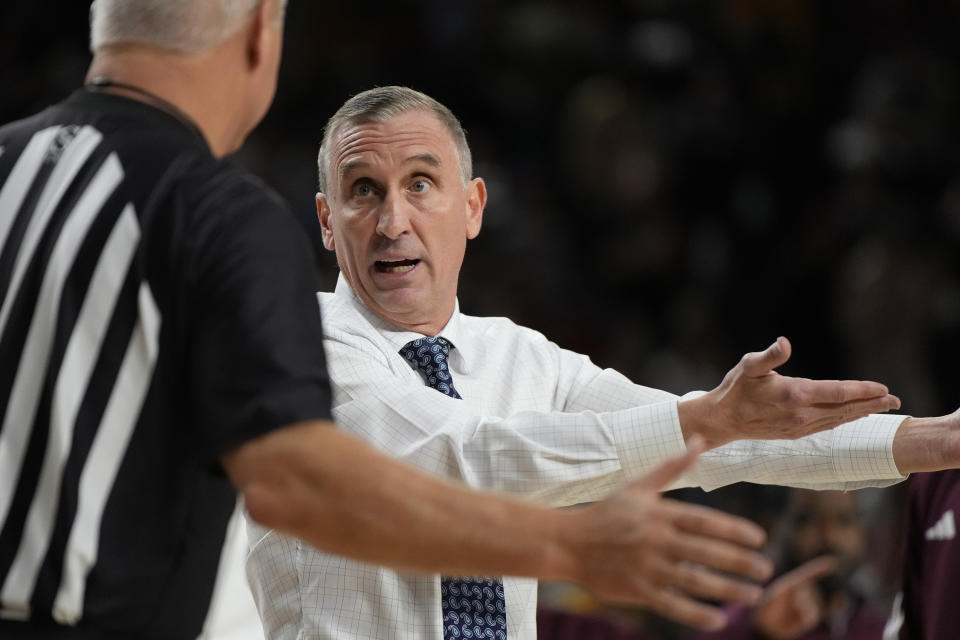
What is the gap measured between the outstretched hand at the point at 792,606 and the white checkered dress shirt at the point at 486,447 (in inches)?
82.1

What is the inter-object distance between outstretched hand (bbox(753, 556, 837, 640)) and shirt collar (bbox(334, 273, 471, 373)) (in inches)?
90.2

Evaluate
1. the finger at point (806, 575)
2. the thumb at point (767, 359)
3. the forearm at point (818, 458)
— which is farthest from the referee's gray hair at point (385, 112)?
the finger at point (806, 575)

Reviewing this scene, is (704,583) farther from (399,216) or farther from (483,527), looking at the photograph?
(399,216)

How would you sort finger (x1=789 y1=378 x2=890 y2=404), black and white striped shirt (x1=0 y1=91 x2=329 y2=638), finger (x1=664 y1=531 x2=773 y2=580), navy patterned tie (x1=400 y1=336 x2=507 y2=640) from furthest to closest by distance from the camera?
navy patterned tie (x1=400 y1=336 x2=507 y2=640) < finger (x1=789 y1=378 x2=890 y2=404) < black and white striped shirt (x1=0 y1=91 x2=329 y2=638) < finger (x1=664 y1=531 x2=773 y2=580)

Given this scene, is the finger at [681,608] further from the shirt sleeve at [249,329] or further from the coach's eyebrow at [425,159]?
the coach's eyebrow at [425,159]

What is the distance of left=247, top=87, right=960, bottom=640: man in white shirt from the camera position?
299cm

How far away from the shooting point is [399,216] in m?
3.58

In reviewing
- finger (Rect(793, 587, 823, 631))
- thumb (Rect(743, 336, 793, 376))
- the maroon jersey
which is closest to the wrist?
thumb (Rect(743, 336, 793, 376))

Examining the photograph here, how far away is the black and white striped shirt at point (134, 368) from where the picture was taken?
201 centimetres

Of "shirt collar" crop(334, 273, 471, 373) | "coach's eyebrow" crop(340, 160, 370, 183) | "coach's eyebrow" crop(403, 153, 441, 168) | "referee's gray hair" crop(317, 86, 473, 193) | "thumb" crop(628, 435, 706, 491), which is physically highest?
"referee's gray hair" crop(317, 86, 473, 193)

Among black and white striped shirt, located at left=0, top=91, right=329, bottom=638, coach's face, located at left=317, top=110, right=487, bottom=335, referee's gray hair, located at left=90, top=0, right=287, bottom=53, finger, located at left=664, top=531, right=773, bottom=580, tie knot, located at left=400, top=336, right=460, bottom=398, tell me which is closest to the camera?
finger, located at left=664, top=531, right=773, bottom=580

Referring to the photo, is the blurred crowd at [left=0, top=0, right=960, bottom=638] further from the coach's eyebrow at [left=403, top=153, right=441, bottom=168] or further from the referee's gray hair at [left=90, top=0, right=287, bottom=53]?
the referee's gray hair at [left=90, top=0, right=287, bottom=53]

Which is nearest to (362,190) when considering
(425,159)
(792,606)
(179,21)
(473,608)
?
(425,159)

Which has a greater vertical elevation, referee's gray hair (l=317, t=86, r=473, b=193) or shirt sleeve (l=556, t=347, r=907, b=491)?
referee's gray hair (l=317, t=86, r=473, b=193)
